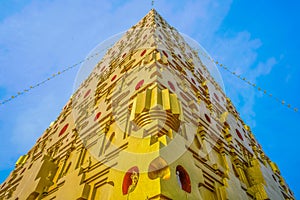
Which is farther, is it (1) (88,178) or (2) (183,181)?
(1) (88,178)

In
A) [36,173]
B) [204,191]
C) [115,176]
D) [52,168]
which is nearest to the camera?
[115,176]

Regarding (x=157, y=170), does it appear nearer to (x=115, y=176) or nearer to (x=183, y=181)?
(x=183, y=181)

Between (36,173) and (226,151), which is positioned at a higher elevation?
(226,151)

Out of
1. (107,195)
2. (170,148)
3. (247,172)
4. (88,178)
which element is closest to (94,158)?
(88,178)

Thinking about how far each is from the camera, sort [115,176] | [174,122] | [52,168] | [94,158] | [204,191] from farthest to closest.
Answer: [52,168]
[94,158]
[174,122]
[204,191]
[115,176]

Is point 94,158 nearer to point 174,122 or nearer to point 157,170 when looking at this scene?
point 174,122

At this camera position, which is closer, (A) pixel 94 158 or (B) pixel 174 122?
(B) pixel 174 122

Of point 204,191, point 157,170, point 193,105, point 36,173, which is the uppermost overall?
point 193,105

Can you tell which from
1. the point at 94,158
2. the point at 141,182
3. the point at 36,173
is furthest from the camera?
the point at 36,173

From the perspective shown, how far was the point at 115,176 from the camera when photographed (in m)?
3.47

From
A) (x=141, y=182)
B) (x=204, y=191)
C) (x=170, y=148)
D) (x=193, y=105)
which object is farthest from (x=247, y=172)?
(x=141, y=182)

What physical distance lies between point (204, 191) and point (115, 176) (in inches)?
57.8

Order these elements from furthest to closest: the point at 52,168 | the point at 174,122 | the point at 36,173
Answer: the point at 52,168 < the point at 36,173 < the point at 174,122

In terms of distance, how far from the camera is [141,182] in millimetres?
2742
